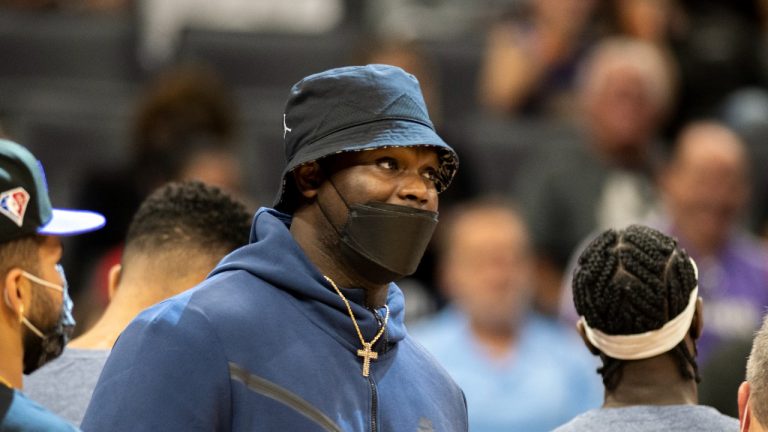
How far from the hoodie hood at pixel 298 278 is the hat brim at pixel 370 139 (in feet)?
0.49

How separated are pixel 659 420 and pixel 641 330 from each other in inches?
8.3

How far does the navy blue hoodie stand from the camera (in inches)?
122

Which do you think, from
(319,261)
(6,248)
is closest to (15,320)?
(6,248)

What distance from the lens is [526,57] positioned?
854 centimetres

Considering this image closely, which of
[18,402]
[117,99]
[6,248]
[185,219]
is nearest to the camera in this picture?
[18,402]

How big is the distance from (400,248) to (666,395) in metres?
0.74

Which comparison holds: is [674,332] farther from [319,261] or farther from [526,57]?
[526,57]

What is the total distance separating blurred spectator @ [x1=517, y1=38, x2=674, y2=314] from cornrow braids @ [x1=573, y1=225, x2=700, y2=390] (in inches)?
146

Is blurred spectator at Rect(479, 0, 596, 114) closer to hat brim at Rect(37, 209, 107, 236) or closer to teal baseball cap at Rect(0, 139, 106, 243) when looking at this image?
hat brim at Rect(37, 209, 107, 236)

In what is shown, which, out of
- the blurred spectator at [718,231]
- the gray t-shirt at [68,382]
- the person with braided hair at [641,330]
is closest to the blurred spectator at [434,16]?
the blurred spectator at [718,231]

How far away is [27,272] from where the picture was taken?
3.38 meters

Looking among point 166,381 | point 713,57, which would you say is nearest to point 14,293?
point 166,381

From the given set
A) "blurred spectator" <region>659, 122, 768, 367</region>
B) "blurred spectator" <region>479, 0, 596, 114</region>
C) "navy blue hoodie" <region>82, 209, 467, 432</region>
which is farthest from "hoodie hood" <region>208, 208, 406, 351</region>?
"blurred spectator" <region>479, 0, 596, 114</region>

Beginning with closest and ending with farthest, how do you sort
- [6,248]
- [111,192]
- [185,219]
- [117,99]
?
[6,248]
[185,219]
[111,192]
[117,99]
